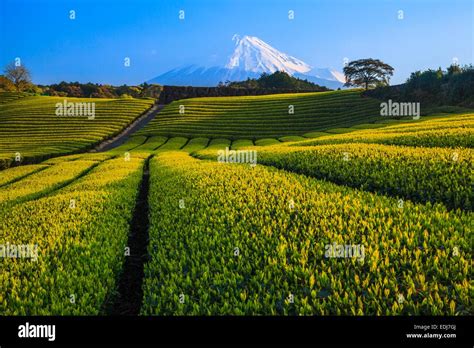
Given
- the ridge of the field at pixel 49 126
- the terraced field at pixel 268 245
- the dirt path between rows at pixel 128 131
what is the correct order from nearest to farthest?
the terraced field at pixel 268 245 → the ridge of the field at pixel 49 126 → the dirt path between rows at pixel 128 131

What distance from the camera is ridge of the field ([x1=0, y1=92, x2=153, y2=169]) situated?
50.5m

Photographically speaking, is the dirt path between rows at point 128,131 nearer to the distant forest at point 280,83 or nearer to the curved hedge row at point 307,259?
the curved hedge row at point 307,259

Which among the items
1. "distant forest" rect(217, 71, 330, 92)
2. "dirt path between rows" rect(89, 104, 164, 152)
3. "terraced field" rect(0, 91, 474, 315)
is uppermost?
"distant forest" rect(217, 71, 330, 92)

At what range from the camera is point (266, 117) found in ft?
229

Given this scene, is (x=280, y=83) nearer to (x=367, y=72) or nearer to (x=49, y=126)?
(x=367, y=72)

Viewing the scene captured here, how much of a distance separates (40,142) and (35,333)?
61.5 m

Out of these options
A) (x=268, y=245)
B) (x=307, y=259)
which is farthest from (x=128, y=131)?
(x=307, y=259)

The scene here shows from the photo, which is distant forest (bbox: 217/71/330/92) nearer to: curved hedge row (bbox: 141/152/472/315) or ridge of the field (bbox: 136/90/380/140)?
ridge of the field (bbox: 136/90/380/140)

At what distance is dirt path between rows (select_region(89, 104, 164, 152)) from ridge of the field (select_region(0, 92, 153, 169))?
33.3 inches

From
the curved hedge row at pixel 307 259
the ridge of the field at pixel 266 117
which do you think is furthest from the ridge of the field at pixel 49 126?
the curved hedge row at pixel 307 259

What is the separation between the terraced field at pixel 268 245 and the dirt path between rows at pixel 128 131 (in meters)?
45.6

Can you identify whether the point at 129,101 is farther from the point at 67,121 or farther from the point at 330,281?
the point at 330,281

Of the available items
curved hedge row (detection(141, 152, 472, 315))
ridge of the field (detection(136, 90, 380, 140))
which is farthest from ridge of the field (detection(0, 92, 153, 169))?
curved hedge row (detection(141, 152, 472, 315))

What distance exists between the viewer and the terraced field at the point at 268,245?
591 centimetres
